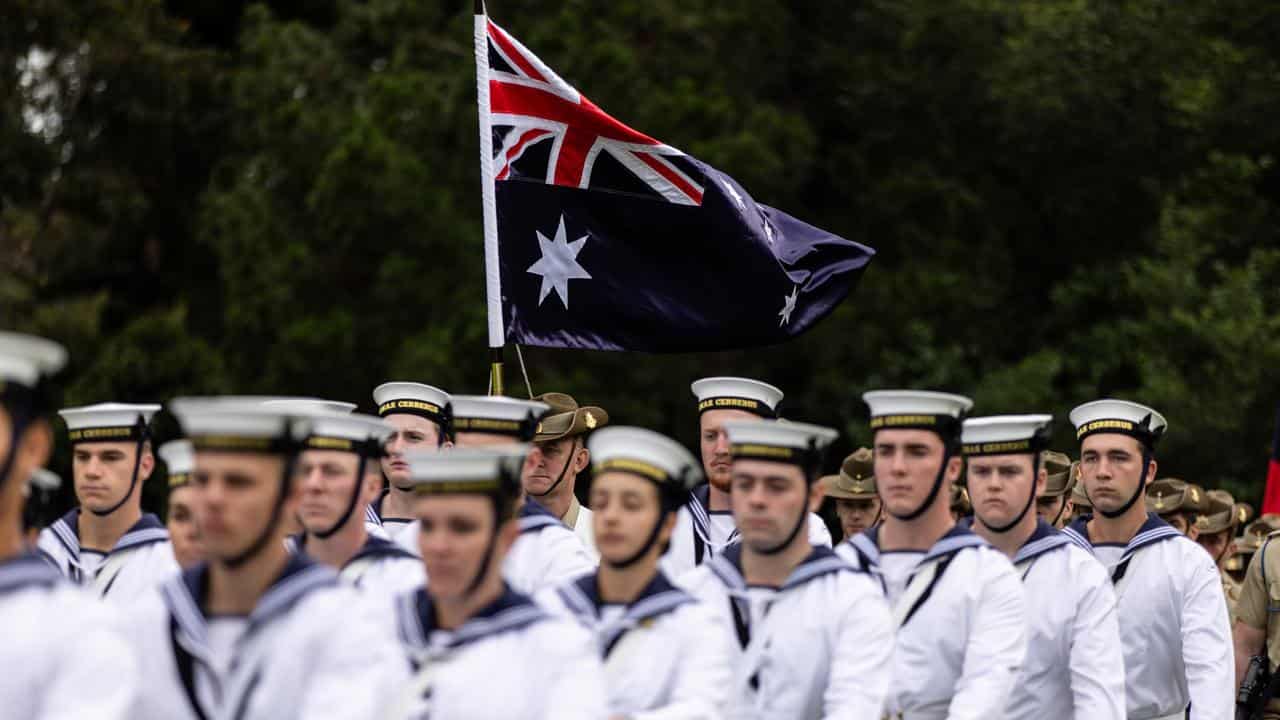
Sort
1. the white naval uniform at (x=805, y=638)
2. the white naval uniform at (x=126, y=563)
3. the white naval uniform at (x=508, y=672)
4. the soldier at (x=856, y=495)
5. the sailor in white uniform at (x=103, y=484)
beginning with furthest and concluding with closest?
the soldier at (x=856, y=495) → the sailor in white uniform at (x=103, y=484) → the white naval uniform at (x=126, y=563) → the white naval uniform at (x=805, y=638) → the white naval uniform at (x=508, y=672)

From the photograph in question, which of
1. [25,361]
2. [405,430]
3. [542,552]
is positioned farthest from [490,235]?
[25,361]

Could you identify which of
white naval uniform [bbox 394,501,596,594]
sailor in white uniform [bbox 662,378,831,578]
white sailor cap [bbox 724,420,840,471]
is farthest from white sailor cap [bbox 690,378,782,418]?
white sailor cap [bbox 724,420,840,471]

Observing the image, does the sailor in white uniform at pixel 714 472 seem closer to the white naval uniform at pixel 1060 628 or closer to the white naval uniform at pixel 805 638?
the white naval uniform at pixel 1060 628

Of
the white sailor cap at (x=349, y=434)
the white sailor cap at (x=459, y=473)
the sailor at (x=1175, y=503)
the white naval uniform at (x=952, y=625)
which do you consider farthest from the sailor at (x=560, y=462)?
the white sailor cap at (x=459, y=473)

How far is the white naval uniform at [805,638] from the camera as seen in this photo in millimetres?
7754

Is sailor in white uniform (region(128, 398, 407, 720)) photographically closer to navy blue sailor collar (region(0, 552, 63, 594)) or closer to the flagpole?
navy blue sailor collar (region(0, 552, 63, 594))

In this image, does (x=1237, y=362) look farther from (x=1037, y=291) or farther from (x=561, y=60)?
(x=561, y=60)

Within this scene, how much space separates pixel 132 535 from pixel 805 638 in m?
3.18

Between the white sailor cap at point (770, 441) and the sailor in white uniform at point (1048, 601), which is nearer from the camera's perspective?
the white sailor cap at point (770, 441)

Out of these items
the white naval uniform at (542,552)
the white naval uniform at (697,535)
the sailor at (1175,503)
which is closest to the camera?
the white naval uniform at (542,552)

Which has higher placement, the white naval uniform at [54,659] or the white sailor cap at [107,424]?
the white sailor cap at [107,424]

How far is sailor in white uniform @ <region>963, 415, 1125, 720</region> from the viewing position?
923 cm

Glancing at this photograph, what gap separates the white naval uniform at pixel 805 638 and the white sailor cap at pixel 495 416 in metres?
1.06

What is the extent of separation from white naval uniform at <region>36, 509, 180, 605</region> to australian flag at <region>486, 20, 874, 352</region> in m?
3.04
